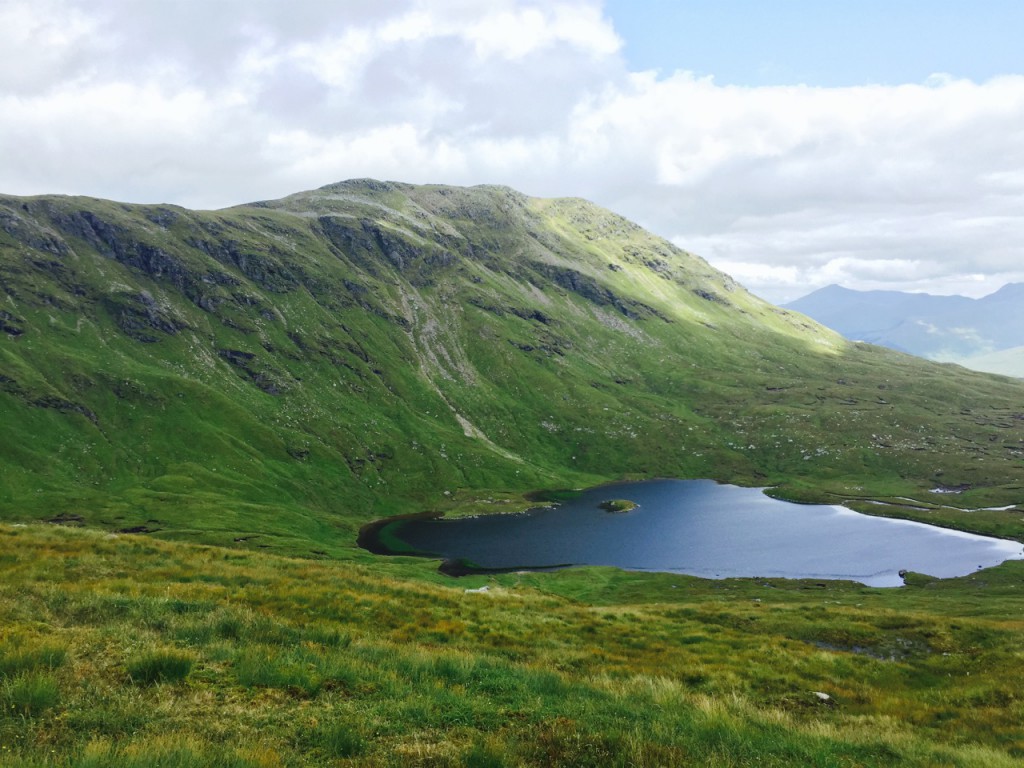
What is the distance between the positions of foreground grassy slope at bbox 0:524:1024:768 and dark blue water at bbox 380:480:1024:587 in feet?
345

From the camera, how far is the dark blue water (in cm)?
13325

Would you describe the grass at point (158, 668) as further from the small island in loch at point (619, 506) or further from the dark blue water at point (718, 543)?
the small island in loch at point (619, 506)

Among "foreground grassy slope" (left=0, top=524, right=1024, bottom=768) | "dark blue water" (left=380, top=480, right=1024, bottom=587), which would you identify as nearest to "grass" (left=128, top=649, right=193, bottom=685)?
"foreground grassy slope" (left=0, top=524, right=1024, bottom=768)

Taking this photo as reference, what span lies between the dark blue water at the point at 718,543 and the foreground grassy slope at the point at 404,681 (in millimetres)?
105076

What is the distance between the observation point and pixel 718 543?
153375 mm

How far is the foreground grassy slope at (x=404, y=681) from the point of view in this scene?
30.4 ft

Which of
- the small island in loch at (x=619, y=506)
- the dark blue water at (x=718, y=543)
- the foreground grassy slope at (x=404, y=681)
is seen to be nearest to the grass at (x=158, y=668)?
the foreground grassy slope at (x=404, y=681)

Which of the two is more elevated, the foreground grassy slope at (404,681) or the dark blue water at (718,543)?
the foreground grassy slope at (404,681)

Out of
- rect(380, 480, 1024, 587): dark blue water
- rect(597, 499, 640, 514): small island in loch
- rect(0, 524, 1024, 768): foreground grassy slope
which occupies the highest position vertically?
rect(0, 524, 1024, 768): foreground grassy slope

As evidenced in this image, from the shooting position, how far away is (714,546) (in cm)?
15025

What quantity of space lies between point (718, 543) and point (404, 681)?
514ft

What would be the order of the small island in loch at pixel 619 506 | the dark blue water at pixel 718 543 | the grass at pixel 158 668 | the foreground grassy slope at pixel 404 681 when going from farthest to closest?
the small island in loch at pixel 619 506
the dark blue water at pixel 718 543
the grass at pixel 158 668
the foreground grassy slope at pixel 404 681

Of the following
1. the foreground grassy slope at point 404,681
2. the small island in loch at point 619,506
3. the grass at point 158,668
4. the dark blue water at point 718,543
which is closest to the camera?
the foreground grassy slope at point 404,681

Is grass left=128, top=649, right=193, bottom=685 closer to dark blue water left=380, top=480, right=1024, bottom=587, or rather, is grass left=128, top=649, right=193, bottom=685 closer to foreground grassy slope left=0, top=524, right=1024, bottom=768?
foreground grassy slope left=0, top=524, right=1024, bottom=768
